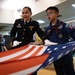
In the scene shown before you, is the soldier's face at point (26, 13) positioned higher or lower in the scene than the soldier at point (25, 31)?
higher

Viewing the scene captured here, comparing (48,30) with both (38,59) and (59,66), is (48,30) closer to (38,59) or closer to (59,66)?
(59,66)

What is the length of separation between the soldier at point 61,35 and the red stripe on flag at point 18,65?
0.43 meters

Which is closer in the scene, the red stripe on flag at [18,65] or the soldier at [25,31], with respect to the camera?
the red stripe on flag at [18,65]

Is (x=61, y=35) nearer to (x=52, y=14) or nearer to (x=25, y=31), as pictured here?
(x=52, y=14)

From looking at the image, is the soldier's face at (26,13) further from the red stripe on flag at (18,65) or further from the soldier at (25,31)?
the red stripe on flag at (18,65)

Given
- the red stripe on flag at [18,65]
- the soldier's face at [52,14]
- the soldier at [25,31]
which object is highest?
the soldier's face at [52,14]

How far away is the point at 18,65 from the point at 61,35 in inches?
26.5

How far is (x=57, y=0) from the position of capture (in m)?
4.40

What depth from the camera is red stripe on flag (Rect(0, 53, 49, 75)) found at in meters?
1.08

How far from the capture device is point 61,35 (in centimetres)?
163

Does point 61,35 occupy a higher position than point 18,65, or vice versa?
point 61,35

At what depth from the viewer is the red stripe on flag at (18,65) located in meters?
1.08

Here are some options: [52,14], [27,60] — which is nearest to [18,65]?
[27,60]

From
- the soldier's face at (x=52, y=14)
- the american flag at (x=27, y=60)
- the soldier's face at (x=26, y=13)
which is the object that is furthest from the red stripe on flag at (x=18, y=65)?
the soldier's face at (x=26, y=13)
